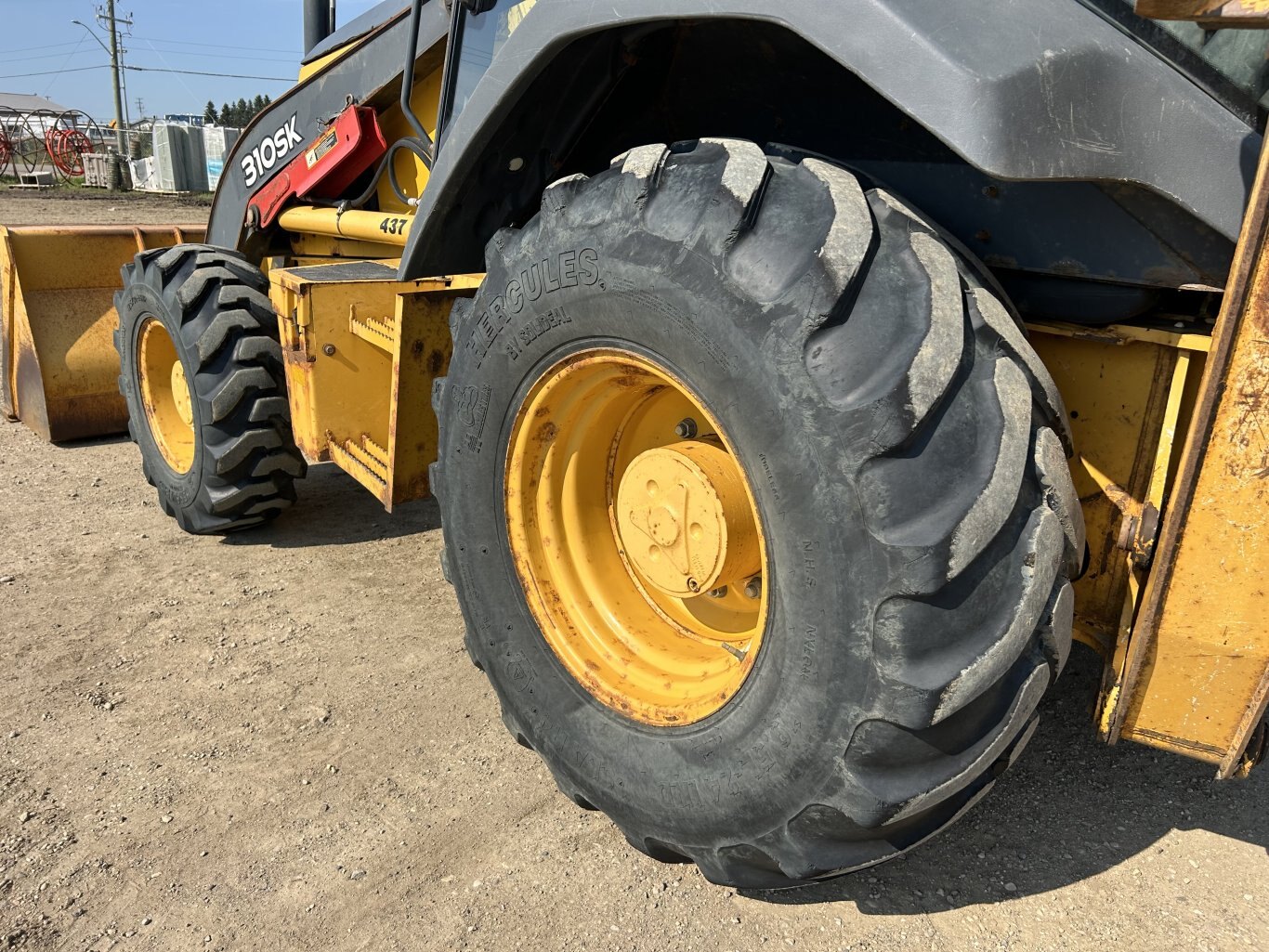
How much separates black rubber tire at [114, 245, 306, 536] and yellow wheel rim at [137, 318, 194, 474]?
0.68 ft

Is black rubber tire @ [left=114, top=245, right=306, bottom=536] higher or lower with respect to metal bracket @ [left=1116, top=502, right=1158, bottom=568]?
lower

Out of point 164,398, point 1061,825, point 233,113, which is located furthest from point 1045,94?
point 233,113

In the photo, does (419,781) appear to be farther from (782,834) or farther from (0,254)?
(0,254)

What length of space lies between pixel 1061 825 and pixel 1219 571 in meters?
1.02

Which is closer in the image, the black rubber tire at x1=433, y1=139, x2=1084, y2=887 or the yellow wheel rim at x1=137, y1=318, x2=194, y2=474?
the black rubber tire at x1=433, y1=139, x2=1084, y2=887

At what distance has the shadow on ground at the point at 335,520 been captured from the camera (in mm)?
4093

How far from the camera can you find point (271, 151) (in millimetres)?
4414

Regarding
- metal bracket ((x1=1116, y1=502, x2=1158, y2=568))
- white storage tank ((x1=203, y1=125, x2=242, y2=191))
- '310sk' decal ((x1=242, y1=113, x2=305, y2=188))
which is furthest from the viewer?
white storage tank ((x1=203, y1=125, x2=242, y2=191))

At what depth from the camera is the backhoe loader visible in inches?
55.9

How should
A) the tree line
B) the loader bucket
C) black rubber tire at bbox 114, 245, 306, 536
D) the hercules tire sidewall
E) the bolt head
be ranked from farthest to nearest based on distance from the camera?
the tree line → the loader bucket → black rubber tire at bbox 114, 245, 306, 536 → the bolt head → the hercules tire sidewall

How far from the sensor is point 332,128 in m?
3.92

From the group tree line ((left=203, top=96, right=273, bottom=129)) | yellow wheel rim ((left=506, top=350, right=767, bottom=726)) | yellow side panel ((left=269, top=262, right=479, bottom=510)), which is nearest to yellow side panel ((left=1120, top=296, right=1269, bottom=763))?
yellow wheel rim ((left=506, top=350, right=767, bottom=726))

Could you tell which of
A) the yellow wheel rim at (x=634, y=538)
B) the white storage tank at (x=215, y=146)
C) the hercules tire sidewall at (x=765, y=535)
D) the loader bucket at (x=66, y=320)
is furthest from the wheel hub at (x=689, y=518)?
the white storage tank at (x=215, y=146)

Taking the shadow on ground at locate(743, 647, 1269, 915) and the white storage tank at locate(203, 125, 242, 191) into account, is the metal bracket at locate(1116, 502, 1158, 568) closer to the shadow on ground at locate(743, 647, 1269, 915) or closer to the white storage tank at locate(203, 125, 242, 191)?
the shadow on ground at locate(743, 647, 1269, 915)
